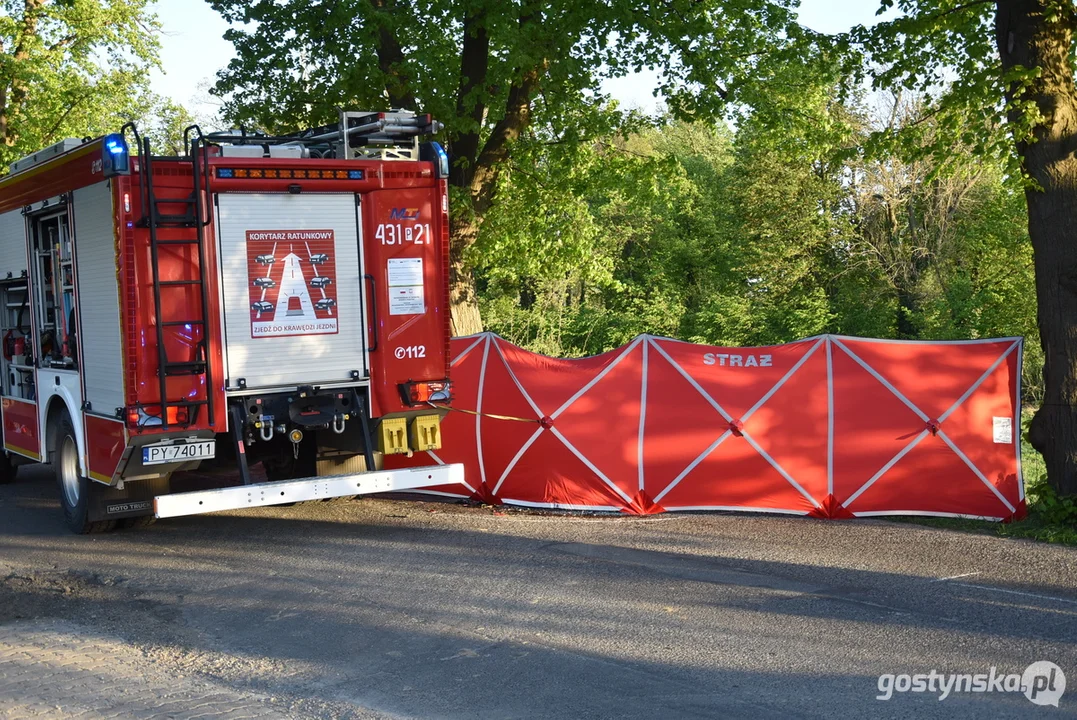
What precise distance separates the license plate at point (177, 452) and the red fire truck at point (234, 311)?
12 millimetres

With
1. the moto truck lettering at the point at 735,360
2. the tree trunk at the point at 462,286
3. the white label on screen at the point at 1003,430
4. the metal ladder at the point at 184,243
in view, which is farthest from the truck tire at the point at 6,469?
the white label on screen at the point at 1003,430

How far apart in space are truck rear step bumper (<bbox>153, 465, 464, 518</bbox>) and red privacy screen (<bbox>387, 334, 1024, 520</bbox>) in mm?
1659

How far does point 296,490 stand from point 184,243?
7.42ft

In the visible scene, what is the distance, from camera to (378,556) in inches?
369

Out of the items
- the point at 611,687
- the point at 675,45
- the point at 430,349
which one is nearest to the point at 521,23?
the point at 675,45

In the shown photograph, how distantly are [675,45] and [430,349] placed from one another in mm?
8222

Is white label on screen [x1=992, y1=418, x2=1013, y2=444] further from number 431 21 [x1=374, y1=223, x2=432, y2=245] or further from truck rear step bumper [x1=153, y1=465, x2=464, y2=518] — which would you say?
number 431 21 [x1=374, y1=223, x2=432, y2=245]

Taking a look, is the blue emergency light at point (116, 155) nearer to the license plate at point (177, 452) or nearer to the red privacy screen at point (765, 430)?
the license plate at point (177, 452)

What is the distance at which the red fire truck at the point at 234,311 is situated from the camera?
9.13 metres

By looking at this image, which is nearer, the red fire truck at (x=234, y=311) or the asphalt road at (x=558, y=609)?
the asphalt road at (x=558, y=609)

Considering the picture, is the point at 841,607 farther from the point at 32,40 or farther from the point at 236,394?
the point at 32,40

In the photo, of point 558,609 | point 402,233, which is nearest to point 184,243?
point 402,233

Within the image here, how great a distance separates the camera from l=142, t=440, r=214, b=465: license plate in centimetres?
927

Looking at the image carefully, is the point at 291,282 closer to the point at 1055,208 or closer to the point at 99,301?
the point at 99,301
